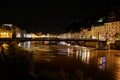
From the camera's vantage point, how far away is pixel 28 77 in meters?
19.7

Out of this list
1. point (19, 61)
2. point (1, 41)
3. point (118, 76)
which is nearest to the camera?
point (19, 61)

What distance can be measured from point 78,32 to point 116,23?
30.2m

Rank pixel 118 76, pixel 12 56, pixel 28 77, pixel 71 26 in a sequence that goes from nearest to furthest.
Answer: pixel 28 77, pixel 118 76, pixel 12 56, pixel 71 26

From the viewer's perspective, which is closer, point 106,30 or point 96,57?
point 96,57

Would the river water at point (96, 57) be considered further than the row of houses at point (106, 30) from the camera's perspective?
No

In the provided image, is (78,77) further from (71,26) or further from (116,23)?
(71,26)

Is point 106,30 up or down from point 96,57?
up

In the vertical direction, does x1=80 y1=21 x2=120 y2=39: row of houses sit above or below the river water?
above

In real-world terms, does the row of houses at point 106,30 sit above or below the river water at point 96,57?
above

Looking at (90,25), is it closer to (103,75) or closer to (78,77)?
(103,75)

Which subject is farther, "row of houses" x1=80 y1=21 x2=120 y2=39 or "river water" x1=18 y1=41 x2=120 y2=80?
"row of houses" x1=80 y1=21 x2=120 y2=39

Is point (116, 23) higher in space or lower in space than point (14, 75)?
higher

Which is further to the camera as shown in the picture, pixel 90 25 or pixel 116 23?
pixel 90 25

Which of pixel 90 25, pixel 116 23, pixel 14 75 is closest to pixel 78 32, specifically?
pixel 90 25
